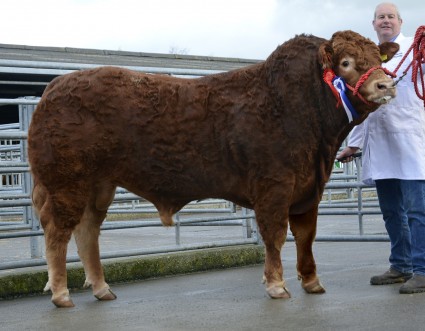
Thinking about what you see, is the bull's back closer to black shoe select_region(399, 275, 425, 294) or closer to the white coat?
the white coat

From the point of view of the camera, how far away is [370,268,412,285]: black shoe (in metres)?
6.93

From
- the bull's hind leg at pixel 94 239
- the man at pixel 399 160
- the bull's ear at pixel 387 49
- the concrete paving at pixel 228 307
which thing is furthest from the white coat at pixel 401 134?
the bull's hind leg at pixel 94 239

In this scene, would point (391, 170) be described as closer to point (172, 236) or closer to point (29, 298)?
point (29, 298)

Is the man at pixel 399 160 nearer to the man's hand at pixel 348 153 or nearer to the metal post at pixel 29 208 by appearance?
the man's hand at pixel 348 153

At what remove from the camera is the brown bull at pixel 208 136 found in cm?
625

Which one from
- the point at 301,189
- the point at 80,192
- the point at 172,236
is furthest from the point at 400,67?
the point at 172,236

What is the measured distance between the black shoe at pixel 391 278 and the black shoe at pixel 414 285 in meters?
0.46

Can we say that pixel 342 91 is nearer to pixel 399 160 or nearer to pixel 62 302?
pixel 399 160

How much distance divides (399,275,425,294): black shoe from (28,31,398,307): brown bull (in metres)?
0.82

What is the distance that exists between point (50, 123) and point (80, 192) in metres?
0.52

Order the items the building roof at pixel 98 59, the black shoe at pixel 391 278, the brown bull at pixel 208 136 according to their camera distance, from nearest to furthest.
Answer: the brown bull at pixel 208 136, the black shoe at pixel 391 278, the building roof at pixel 98 59

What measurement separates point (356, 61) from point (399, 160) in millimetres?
875

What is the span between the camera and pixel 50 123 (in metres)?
6.36

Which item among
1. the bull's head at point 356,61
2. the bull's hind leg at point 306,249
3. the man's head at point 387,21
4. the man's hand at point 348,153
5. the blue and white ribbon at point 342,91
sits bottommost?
the bull's hind leg at point 306,249
